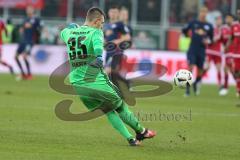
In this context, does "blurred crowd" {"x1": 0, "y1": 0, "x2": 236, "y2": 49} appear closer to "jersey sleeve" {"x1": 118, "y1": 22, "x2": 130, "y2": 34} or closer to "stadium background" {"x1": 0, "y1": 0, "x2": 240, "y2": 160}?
"stadium background" {"x1": 0, "y1": 0, "x2": 240, "y2": 160}

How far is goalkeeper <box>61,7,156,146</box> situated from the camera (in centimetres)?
1141

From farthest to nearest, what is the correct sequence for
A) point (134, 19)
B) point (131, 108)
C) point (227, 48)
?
point (134, 19) → point (227, 48) → point (131, 108)

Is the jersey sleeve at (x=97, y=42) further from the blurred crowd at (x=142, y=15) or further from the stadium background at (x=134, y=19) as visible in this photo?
the blurred crowd at (x=142, y=15)

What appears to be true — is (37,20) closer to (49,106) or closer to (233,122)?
(49,106)

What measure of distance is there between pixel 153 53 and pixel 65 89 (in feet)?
43.2

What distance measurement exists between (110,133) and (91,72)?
2260 mm

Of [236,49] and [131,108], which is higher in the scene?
[236,49]

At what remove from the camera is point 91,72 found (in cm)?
1146

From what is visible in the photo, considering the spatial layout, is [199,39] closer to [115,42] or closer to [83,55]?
[115,42]

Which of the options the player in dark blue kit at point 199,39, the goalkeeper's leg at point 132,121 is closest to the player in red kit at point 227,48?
the player in dark blue kit at point 199,39

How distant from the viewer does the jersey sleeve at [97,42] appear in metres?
11.0

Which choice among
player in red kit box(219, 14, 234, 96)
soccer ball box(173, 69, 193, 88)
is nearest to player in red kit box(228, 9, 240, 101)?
player in red kit box(219, 14, 234, 96)

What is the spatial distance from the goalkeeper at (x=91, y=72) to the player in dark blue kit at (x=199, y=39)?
1234 centimetres

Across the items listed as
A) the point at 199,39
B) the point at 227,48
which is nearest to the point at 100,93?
the point at 227,48
